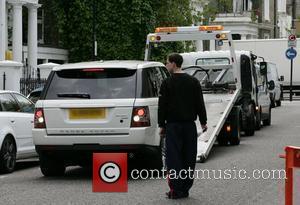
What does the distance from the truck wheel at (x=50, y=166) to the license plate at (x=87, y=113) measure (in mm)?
870

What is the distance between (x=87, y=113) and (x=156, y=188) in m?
1.62

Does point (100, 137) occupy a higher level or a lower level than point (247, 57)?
lower

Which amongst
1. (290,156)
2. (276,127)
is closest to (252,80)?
(276,127)

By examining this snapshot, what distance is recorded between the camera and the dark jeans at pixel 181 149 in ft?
32.5

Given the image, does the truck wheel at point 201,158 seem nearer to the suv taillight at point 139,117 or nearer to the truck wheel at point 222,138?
the suv taillight at point 139,117

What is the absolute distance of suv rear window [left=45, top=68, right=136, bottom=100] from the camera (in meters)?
11.9

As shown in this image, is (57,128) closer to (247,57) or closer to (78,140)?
(78,140)

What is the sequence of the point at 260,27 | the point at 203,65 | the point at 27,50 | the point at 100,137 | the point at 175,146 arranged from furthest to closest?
the point at 260,27 < the point at 27,50 < the point at 203,65 < the point at 100,137 < the point at 175,146

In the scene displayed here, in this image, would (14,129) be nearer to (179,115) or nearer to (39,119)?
(39,119)

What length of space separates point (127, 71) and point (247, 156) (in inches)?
155

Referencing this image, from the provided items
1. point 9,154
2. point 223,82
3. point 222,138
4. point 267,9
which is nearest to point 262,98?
point 223,82

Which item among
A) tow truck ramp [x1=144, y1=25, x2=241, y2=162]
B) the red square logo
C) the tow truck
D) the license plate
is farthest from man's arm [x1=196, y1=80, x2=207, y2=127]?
Answer: tow truck ramp [x1=144, y1=25, x2=241, y2=162]

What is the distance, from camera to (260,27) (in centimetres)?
7150

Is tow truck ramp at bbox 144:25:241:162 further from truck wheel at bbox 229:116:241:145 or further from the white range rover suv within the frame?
the white range rover suv
